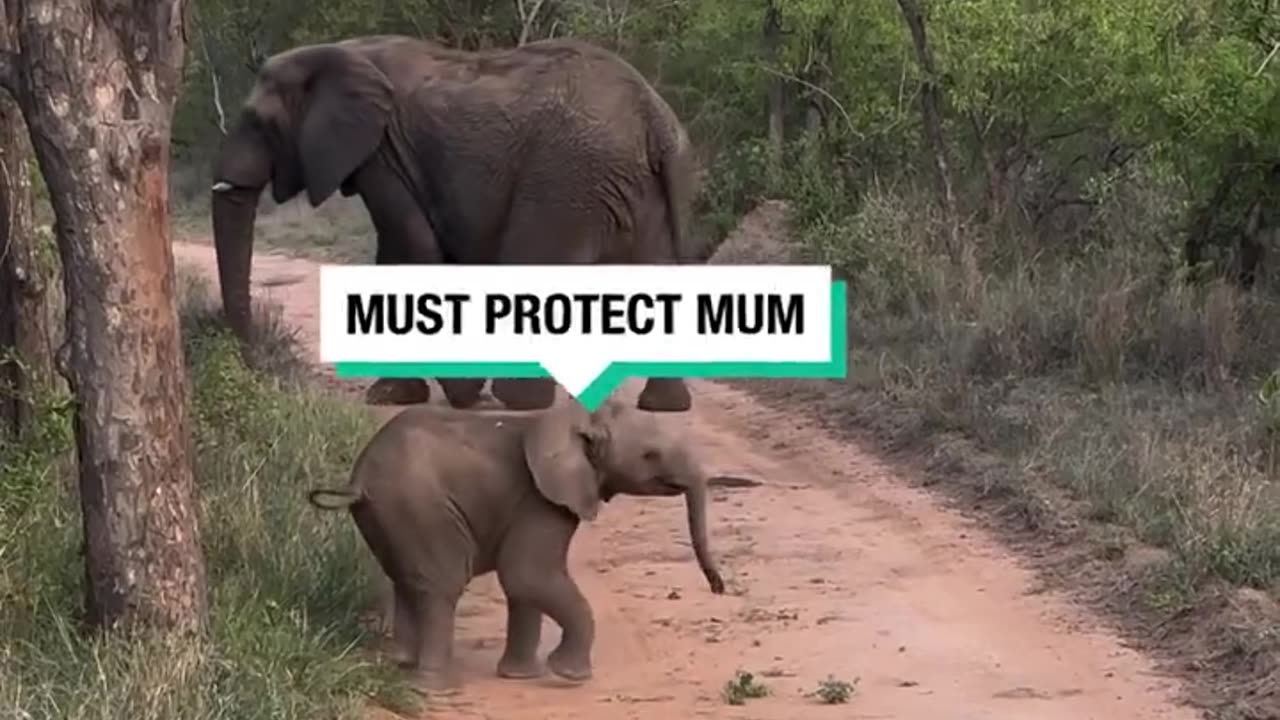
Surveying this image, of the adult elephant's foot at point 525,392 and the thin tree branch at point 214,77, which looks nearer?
the adult elephant's foot at point 525,392

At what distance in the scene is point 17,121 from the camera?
862 centimetres

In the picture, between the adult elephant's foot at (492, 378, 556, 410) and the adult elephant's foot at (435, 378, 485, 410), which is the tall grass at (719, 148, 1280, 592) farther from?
the adult elephant's foot at (435, 378, 485, 410)

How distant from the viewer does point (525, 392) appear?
11336 millimetres

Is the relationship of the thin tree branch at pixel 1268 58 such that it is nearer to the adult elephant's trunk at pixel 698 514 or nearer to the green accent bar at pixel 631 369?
the green accent bar at pixel 631 369

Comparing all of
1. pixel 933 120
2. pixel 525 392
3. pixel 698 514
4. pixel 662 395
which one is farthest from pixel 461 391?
pixel 933 120

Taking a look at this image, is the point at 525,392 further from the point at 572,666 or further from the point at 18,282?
the point at 572,666

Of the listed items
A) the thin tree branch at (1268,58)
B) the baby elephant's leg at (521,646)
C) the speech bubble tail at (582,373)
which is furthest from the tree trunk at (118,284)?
the thin tree branch at (1268,58)

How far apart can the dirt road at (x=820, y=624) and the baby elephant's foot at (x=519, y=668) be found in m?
0.05

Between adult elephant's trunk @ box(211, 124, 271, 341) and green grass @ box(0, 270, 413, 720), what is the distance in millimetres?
2403

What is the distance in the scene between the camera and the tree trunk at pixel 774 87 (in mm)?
19422

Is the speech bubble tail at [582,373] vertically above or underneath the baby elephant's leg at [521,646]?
above

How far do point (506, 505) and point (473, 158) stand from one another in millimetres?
4894

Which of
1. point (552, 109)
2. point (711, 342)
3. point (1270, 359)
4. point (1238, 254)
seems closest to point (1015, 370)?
point (1270, 359)

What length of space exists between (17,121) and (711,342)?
3.21m
